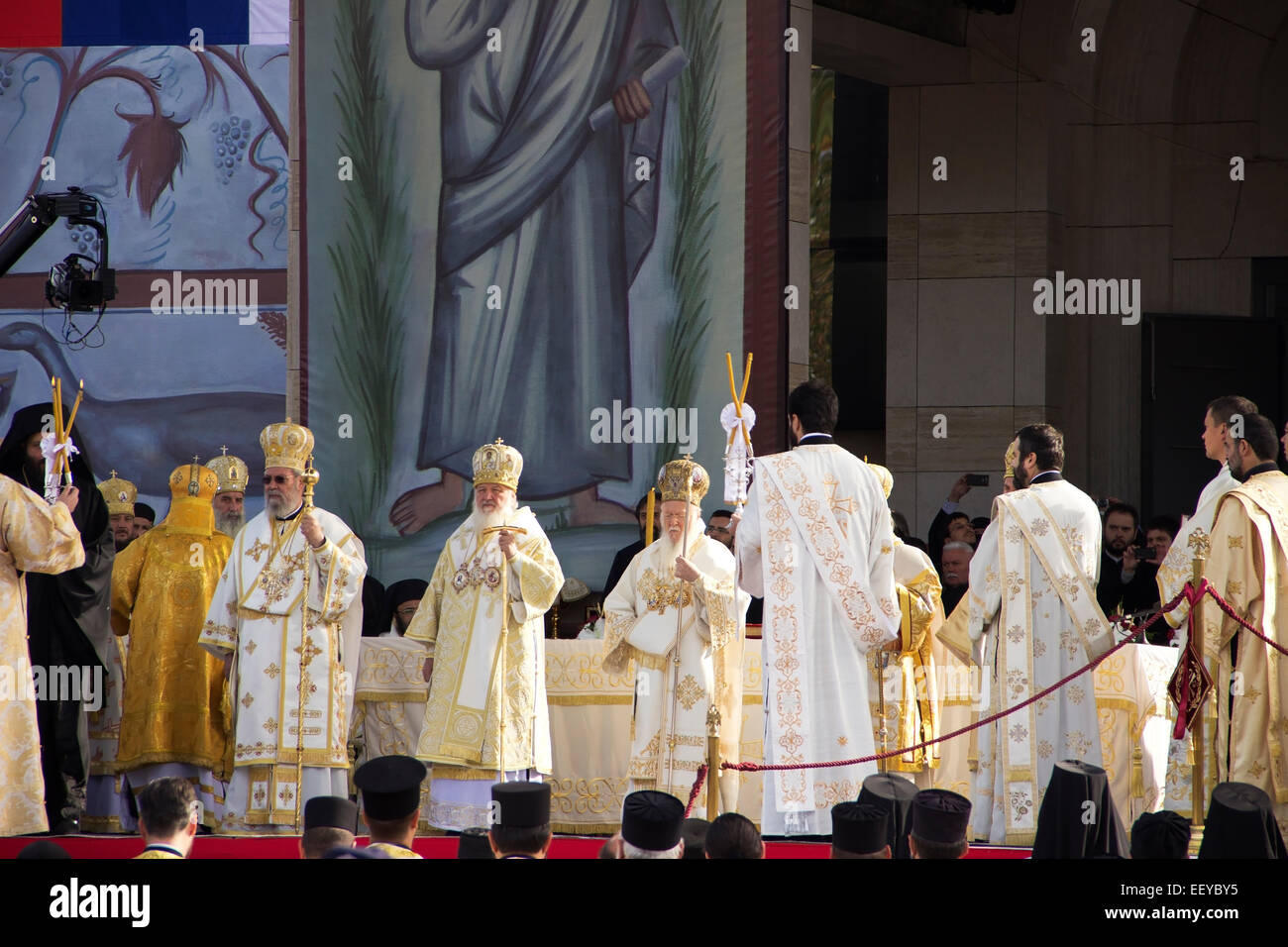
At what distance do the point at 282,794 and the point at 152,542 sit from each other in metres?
1.71

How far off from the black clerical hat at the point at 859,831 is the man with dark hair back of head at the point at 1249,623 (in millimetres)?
3195

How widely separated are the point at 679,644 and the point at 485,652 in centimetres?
95

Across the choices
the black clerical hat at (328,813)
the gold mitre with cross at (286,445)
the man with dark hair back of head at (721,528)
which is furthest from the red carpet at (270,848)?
the black clerical hat at (328,813)

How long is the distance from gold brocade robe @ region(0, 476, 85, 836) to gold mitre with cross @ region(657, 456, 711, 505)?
2798 mm

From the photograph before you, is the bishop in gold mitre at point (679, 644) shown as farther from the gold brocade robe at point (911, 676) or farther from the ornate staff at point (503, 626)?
the gold brocade robe at point (911, 676)

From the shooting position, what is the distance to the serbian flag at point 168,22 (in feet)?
36.9

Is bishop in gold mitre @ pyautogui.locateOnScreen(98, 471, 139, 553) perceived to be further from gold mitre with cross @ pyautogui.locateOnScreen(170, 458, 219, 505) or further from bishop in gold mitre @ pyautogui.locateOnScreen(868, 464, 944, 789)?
bishop in gold mitre @ pyautogui.locateOnScreen(868, 464, 944, 789)

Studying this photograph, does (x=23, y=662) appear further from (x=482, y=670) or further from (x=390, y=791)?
(x=390, y=791)

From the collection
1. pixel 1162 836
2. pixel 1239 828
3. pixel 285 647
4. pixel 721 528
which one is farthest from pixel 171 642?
pixel 1239 828

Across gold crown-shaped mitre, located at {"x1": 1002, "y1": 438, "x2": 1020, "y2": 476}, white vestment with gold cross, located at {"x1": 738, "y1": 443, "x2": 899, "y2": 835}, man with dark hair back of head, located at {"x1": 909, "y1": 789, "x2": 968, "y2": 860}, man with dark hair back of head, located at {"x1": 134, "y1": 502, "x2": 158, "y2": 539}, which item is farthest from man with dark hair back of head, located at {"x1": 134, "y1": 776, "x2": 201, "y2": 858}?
man with dark hair back of head, located at {"x1": 134, "y1": 502, "x2": 158, "y2": 539}

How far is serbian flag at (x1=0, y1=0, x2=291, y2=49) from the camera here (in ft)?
36.9

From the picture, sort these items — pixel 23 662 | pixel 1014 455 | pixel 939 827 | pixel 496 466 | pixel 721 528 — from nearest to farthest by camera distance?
pixel 939 827 → pixel 23 662 → pixel 1014 455 → pixel 496 466 → pixel 721 528

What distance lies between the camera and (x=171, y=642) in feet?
29.2
